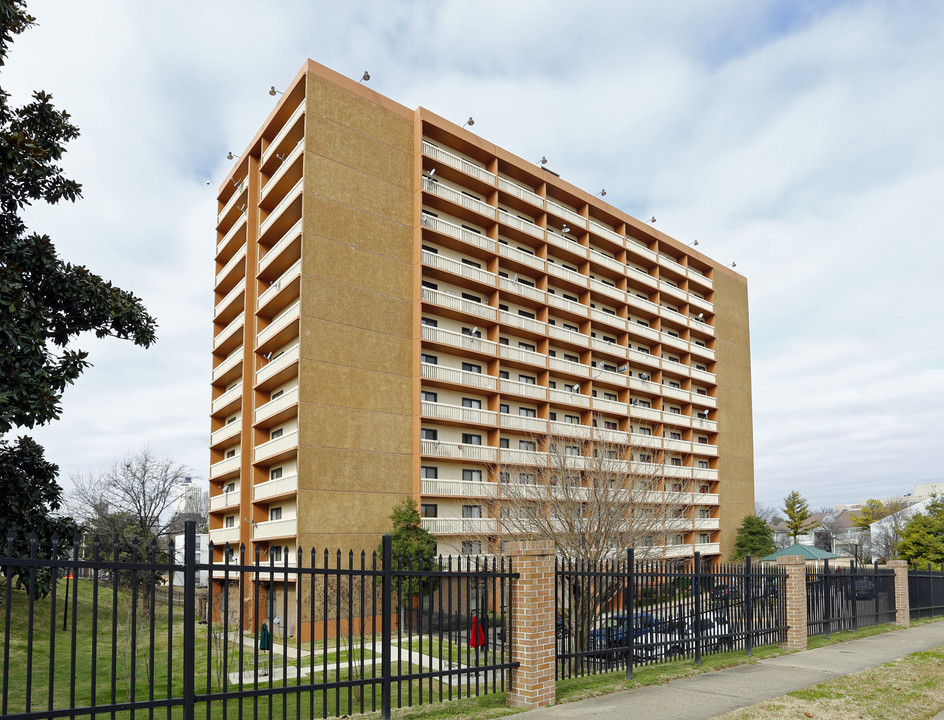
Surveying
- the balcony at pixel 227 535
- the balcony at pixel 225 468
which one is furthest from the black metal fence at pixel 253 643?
the balcony at pixel 225 468

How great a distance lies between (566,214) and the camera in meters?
47.4

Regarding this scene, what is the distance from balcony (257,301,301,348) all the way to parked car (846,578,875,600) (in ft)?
77.0

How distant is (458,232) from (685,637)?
92.1 feet

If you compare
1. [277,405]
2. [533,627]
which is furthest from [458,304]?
[533,627]

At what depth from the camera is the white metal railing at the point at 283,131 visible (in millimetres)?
34812

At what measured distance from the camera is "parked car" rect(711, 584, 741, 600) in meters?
15.5

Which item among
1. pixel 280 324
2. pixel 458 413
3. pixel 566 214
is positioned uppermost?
pixel 566 214

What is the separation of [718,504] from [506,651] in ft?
162

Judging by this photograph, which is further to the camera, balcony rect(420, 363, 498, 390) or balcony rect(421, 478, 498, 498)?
balcony rect(420, 363, 498, 390)

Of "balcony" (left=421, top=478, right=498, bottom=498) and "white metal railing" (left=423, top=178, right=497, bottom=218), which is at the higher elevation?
"white metal railing" (left=423, top=178, right=497, bottom=218)

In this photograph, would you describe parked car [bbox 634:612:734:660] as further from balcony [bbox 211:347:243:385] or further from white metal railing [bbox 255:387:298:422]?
balcony [bbox 211:347:243:385]

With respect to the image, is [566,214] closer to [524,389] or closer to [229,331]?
[524,389]

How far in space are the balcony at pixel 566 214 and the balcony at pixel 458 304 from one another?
32.5 feet

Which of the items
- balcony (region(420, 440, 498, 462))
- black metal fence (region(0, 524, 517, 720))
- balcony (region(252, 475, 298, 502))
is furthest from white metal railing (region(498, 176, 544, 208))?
black metal fence (region(0, 524, 517, 720))
